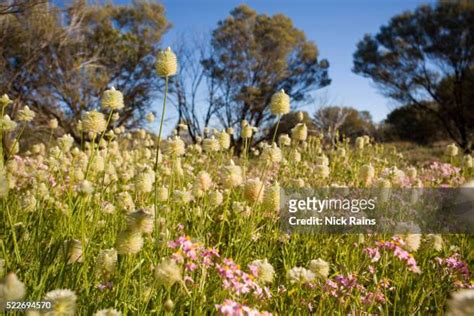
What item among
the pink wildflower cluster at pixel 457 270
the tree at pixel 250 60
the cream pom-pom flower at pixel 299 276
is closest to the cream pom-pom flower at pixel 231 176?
the cream pom-pom flower at pixel 299 276

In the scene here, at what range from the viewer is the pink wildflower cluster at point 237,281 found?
1.62 metres

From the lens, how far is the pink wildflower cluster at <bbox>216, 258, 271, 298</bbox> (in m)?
1.62

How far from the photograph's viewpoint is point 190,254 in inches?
70.4

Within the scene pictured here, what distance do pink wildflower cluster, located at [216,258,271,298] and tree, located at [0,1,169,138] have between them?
40.7 ft

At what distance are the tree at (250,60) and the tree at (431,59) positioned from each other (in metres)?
4.55

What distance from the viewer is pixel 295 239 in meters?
2.79

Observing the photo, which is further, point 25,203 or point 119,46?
point 119,46

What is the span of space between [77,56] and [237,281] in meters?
19.1

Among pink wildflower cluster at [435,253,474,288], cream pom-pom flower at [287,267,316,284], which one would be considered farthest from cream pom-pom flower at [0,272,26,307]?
pink wildflower cluster at [435,253,474,288]

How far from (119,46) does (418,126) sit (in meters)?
18.4

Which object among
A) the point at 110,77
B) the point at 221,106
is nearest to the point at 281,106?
the point at 110,77

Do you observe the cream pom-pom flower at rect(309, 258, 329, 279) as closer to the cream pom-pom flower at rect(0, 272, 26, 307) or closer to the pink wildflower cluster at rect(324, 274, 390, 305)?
the pink wildflower cluster at rect(324, 274, 390, 305)

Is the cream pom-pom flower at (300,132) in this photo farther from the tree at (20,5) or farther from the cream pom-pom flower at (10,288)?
the tree at (20,5)

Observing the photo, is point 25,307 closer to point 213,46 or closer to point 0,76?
point 0,76
